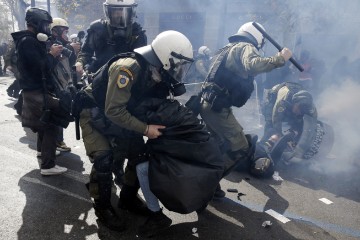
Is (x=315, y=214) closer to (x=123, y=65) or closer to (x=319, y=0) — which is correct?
(x=123, y=65)

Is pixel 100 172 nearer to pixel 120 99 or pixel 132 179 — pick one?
pixel 132 179

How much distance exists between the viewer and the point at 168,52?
2463mm

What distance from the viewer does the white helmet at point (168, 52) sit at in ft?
8.08

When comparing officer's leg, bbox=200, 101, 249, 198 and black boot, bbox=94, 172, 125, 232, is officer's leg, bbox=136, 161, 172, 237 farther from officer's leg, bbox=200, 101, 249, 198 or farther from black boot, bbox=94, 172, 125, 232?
officer's leg, bbox=200, 101, 249, 198

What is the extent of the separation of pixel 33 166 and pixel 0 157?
0.59 m

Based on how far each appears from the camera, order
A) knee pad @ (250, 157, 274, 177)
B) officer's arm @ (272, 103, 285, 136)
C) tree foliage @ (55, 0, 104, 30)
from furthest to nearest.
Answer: tree foliage @ (55, 0, 104, 30) < officer's arm @ (272, 103, 285, 136) < knee pad @ (250, 157, 274, 177)

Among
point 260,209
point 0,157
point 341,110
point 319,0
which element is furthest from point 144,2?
point 260,209

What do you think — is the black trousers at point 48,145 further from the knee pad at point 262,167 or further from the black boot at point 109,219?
the knee pad at point 262,167

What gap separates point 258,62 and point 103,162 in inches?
67.6

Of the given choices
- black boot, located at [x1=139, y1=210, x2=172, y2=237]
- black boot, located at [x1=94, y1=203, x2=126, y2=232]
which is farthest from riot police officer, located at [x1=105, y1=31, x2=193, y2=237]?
black boot, located at [x1=94, y1=203, x2=126, y2=232]

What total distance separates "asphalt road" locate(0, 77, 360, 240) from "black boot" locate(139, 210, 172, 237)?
10 centimetres

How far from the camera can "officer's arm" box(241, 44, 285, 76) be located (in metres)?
3.04

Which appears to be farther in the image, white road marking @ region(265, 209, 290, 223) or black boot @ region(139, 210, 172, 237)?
white road marking @ region(265, 209, 290, 223)

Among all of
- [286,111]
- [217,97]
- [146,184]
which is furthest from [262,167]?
[146,184]
